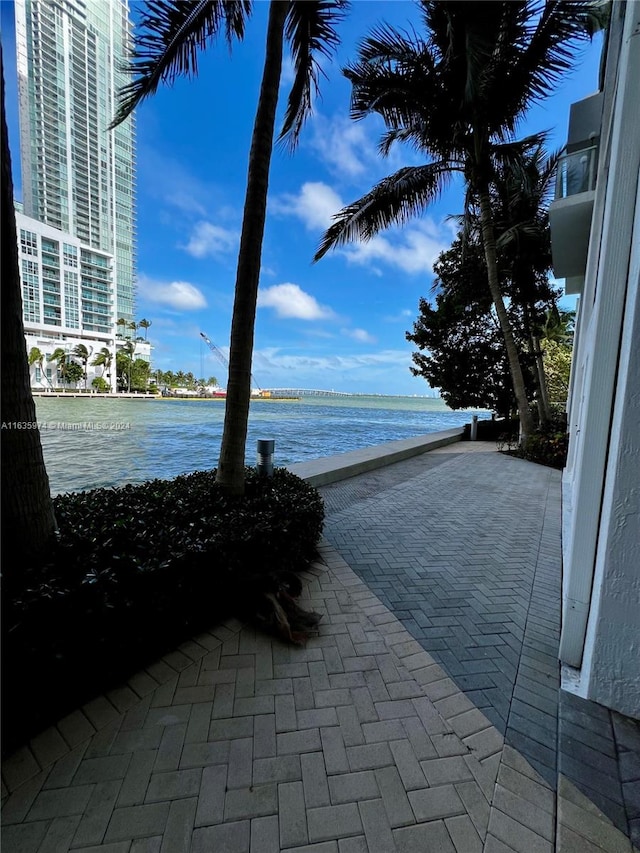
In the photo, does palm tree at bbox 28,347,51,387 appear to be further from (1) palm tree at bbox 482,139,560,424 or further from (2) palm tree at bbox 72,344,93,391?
(1) palm tree at bbox 482,139,560,424

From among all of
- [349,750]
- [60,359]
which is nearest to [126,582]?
[349,750]

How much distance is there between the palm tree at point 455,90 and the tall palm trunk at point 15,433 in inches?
266

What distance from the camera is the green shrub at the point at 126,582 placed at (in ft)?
5.43

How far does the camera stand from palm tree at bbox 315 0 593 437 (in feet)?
23.2

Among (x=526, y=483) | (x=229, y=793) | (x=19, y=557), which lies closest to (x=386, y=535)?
(x=229, y=793)

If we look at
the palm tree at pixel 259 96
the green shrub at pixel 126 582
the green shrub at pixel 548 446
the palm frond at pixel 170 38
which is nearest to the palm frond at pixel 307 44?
the palm tree at pixel 259 96

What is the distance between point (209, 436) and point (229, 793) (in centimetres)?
1464

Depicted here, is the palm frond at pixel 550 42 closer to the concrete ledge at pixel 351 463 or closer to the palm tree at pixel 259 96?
the palm tree at pixel 259 96

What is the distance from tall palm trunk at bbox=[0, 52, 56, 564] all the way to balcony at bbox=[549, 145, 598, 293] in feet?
19.6

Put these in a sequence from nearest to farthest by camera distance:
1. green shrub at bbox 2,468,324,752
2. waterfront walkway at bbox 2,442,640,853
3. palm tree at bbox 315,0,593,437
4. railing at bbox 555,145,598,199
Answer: waterfront walkway at bbox 2,442,640,853, green shrub at bbox 2,468,324,752, railing at bbox 555,145,598,199, palm tree at bbox 315,0,593,437

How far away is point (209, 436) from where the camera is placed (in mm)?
15469

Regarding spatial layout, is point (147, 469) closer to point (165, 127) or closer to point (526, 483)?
point (165, 127)

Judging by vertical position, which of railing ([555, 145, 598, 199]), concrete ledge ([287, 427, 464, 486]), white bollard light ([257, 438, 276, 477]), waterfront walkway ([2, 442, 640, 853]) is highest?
railing ([555, 145, 598, 199])

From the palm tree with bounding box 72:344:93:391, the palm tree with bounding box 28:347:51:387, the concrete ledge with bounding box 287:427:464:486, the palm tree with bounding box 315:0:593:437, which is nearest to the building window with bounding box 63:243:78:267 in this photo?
the palm tree with bounding box 72:344:93:391
